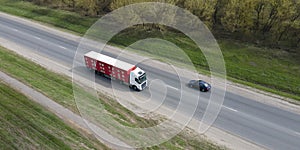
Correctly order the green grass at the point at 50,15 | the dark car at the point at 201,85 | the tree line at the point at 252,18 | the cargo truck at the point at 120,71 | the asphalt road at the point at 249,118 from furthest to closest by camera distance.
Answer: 1. the green grass at the point at 50,15
2. the tree line at the point at 252,18
3. the dark car at the point at 201,85
4. the cargo truck at the point at 120,71
5. the asphalt road at the point at 249,118

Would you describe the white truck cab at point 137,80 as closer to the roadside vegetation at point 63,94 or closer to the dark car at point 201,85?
the roadside vegetation at point 63,94

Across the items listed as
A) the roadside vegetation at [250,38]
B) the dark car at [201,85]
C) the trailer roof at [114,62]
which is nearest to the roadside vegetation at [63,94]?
the trailer roof at [114,62]

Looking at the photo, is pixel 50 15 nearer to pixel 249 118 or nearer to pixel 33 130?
pixel 33 130

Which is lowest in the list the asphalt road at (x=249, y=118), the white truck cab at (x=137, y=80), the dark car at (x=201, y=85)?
the asphalt road at (x=249, y=118)

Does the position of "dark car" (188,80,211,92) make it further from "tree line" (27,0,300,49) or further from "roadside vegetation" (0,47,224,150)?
"tree line" (27,0,300,49)

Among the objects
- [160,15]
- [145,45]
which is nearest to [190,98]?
[145,45]

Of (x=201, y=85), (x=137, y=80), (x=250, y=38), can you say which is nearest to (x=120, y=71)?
(x=137, y=80)
